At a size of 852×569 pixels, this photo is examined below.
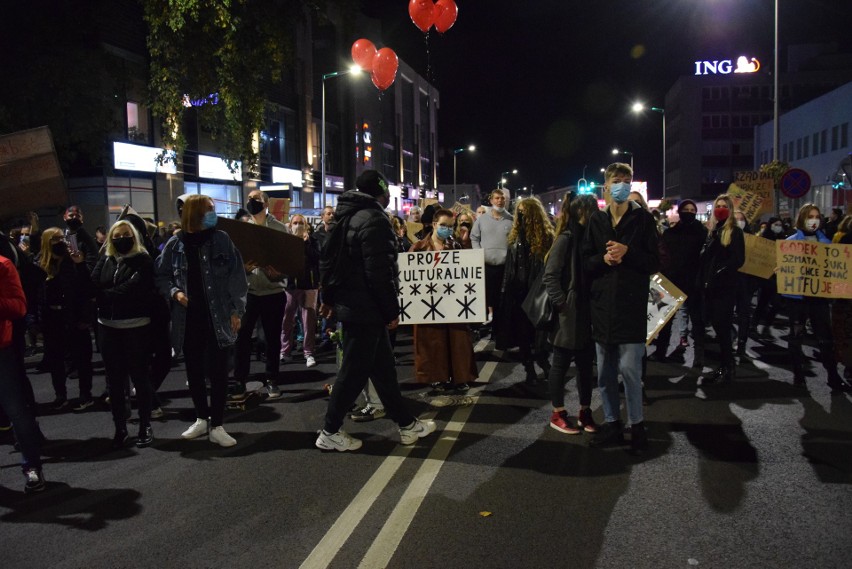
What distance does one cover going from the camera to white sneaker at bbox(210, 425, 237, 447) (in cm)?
612

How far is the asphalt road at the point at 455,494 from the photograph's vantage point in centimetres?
399

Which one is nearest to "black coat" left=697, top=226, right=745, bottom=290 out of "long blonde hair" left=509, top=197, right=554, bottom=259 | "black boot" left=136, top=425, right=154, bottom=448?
"long blonde hair" left=509, top=197, right=554, bottom=259

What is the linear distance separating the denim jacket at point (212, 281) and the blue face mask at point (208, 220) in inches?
4.2

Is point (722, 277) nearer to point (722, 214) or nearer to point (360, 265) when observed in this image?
point (722, 214)

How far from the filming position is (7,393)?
5.18 m

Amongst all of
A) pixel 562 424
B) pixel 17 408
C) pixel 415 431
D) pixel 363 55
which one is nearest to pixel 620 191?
pixel 562 424

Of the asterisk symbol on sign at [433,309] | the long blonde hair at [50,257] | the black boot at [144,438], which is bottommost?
the black boot at [144,438]

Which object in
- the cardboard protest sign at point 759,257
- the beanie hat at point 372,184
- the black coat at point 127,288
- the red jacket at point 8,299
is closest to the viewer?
the red jacket at point 8,299

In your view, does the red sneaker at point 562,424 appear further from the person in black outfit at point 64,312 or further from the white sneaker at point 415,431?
the person in black outfit at point 64,312

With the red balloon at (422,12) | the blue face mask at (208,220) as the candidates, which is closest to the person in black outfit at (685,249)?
the blue face mask at (208,220)

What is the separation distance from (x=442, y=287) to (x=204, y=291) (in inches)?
106

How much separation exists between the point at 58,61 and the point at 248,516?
14.2 metres

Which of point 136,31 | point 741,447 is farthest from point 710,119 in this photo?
point 741,447

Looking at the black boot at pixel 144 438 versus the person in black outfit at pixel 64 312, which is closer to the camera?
the black boot at pixel 144 438
